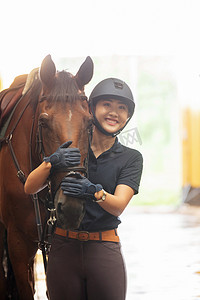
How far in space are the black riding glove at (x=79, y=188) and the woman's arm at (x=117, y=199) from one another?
3 cm

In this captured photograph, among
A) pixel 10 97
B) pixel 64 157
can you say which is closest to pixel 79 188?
pixel 64 157

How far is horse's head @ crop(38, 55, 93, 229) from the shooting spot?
1870 mm

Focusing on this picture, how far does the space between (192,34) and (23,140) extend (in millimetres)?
7124

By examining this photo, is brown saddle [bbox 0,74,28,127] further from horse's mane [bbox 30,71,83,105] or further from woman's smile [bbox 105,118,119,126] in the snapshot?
woman's smile [bbox 105,118,119,126]

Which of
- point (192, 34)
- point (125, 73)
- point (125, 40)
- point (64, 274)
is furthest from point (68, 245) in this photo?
point (125, 73)

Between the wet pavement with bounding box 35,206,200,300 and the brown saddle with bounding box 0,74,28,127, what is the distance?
1.12 meters

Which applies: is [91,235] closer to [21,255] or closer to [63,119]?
[63,119]

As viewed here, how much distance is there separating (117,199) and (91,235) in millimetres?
172

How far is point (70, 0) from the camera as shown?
6.91 meters

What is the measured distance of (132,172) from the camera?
208 centimetres

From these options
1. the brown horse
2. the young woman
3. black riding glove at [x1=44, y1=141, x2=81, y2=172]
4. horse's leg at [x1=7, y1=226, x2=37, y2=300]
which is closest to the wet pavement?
horse's leg at [x1=7, y1=226, x2=37, y2=300]

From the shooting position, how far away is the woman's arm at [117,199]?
1920 mm

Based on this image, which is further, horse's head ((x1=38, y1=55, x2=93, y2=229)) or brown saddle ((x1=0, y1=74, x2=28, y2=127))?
brown saddle ((x1=0, y1=74, x2=28, y2=127))

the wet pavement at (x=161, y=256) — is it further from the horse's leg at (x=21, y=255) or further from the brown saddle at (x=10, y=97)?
the brown saddle at (x=10, y=97)
